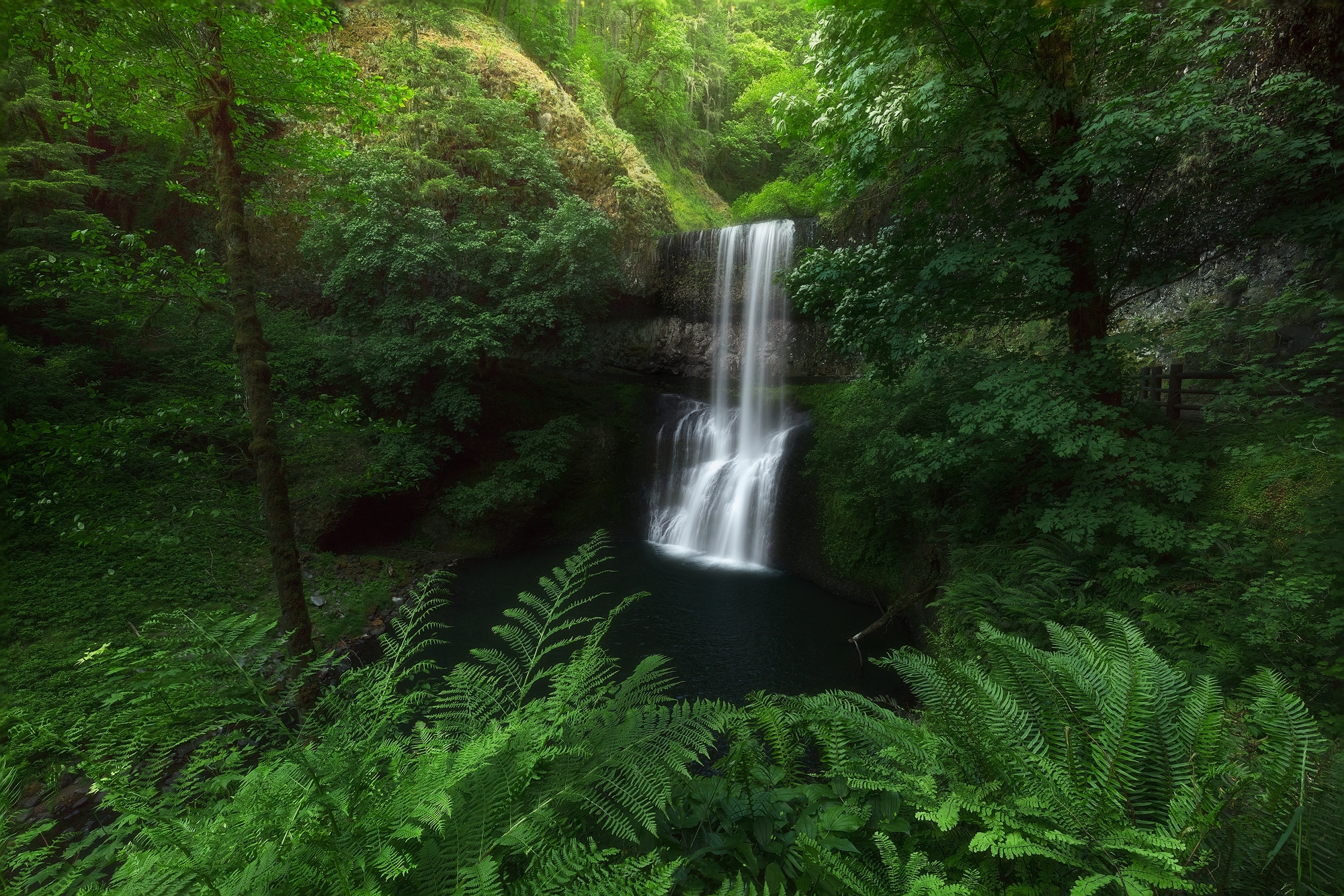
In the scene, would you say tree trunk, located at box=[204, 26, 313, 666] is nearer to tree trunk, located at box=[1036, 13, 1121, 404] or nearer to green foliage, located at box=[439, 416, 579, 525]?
tree trunk, located at box=[1036, 13, 1121, 404]

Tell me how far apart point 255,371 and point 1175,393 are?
31.9 feet

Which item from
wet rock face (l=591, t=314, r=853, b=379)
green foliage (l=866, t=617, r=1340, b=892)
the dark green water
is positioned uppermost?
wet rock face (l=591, t=314, r=853, b=379)

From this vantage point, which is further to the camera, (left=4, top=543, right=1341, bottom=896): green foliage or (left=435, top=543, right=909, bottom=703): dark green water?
(left=435, top=543, right=909, bottom=703): dark green water

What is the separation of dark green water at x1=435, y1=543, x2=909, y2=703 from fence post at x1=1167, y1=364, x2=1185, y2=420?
4496 mm

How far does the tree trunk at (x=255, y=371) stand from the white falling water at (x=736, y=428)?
9.27m

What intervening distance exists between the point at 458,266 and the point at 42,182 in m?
6.49

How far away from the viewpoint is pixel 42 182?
28.6ft

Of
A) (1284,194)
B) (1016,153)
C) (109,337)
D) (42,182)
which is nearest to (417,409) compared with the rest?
(109,337)

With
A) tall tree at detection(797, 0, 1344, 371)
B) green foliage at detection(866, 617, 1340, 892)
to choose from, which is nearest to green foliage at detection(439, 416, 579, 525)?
tall tree at detection(797, 0, 1344, 371)

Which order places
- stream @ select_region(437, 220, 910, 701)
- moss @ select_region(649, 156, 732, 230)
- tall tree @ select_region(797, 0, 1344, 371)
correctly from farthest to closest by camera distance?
moss @ select_region(649, 156, 732, 230) → stream @ select_region(437, 220, 910, 701) → tall tree @ select_region(797, 0, 1344, 371)

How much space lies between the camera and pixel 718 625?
30.1 ft

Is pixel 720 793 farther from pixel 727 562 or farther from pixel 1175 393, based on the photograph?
pixel 727 562

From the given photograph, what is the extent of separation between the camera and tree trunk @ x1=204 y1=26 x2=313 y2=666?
14.0 feet

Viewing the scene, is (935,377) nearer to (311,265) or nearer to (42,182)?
(42,182)
